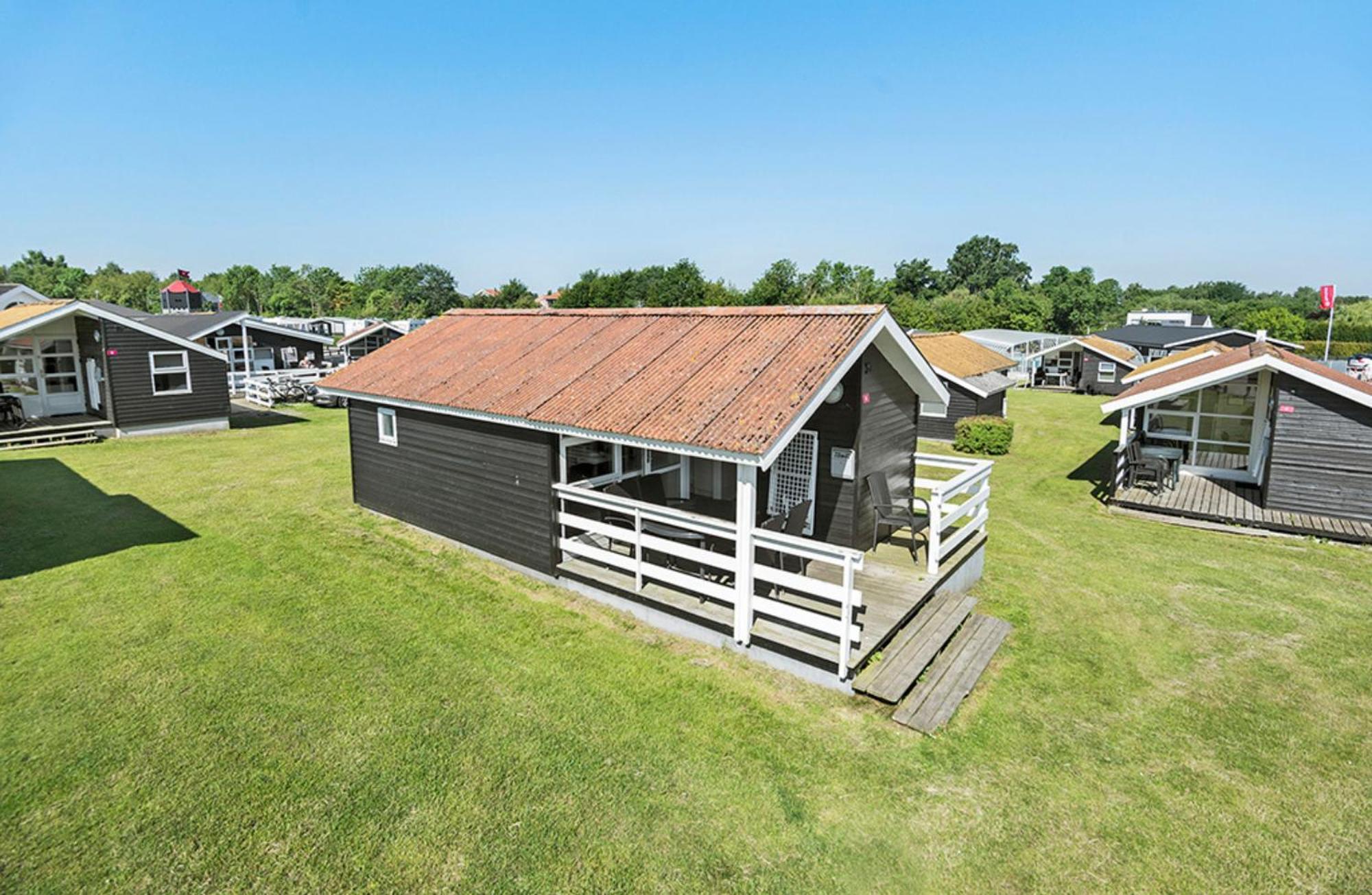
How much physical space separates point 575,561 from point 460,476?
256 cm

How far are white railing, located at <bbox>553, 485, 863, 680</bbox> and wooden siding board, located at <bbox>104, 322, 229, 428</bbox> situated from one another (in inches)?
698

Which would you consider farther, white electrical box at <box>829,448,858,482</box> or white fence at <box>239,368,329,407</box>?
white fence at <box>239,368,329,407</box>

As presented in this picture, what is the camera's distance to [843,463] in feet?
30.1

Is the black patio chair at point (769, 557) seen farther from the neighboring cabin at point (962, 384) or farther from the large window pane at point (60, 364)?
the large window pane at point (60, 364)

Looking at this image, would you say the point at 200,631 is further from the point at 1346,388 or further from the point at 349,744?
the point at 1346,388

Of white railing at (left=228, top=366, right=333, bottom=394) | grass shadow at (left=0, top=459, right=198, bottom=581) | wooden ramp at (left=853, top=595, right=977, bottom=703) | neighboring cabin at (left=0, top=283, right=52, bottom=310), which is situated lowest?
wooden ramp at (left=853, top=595, right=977, bottom=703)

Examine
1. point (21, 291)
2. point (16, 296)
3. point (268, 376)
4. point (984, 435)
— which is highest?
point (21, 291)

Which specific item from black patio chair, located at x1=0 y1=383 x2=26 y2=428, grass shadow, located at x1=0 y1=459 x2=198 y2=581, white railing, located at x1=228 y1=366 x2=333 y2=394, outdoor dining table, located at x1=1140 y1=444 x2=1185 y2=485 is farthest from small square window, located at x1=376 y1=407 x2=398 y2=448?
white railing, located at x1=228 y1=366 x2=333 y2=394

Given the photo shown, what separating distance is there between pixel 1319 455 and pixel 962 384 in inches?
380

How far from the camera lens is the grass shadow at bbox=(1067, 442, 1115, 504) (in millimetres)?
15969

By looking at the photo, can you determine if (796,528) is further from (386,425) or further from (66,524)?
(66,524)

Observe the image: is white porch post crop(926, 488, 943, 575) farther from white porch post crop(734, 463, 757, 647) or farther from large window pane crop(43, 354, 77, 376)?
large window pane crop(43, 354, 77, 376)

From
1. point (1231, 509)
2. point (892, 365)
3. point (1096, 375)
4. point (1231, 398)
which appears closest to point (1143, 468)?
point (1231, 509)

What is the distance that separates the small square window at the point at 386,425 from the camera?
1191cm
